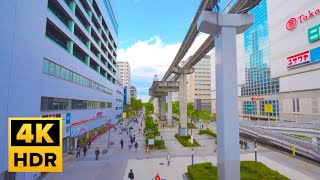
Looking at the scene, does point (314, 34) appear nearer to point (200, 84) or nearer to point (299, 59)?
point (299, 59)

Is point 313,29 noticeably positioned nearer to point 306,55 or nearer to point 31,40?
point 306,55

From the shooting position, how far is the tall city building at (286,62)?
1406 inches

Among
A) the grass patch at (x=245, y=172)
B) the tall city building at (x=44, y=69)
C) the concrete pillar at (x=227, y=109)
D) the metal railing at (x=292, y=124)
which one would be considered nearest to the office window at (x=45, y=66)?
the tall city building at (x=44, y=69)

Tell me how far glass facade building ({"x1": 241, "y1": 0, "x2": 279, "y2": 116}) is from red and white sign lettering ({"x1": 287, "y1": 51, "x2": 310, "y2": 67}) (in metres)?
13.4

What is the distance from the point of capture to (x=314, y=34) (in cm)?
3441

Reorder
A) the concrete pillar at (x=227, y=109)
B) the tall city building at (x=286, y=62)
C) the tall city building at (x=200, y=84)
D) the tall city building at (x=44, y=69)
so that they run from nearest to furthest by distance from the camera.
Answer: the tall city building at (x=44, y=69), the concrete pillar at (x=227, y=109), the tall city building at (x=286, y=62), the tall city building at (x=200, y=84)

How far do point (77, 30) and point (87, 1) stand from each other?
19.9 feet

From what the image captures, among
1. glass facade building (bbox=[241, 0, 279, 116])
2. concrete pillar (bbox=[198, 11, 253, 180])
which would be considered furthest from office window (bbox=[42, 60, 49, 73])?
glass facade building (bbox=[241, 0, 279, 116])

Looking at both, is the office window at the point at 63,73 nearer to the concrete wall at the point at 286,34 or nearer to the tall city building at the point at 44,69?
the tall city building at the point at 44,69

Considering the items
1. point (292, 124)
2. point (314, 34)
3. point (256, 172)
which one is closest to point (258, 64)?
point (314, 34)

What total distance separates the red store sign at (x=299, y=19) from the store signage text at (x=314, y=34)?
232 cm

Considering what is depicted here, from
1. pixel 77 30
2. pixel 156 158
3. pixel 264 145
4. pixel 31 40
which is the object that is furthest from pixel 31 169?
pixel 264 145

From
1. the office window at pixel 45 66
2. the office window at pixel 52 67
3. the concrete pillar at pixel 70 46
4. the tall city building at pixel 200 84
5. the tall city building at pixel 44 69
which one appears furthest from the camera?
the tall city building at pixel 200 84

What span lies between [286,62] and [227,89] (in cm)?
3632
